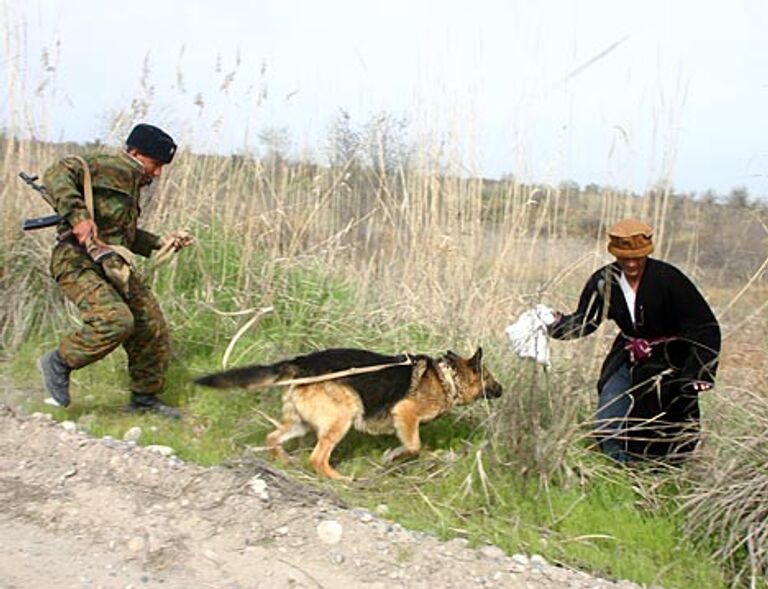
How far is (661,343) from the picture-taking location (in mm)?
4590

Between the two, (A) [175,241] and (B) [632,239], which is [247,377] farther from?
(B) [632,239]

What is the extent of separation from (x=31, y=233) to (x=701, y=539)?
191 inches

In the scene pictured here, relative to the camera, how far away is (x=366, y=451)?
479cm

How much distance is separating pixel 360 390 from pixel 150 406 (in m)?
1.41

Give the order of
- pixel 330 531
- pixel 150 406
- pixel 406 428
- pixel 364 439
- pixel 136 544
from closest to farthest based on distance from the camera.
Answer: pixel 136 544 < pixel 330 531 < pixel 406 428 < pixel 364 439 < pixel 150 406

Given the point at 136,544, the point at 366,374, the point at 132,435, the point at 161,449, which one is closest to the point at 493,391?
the point at 366,374

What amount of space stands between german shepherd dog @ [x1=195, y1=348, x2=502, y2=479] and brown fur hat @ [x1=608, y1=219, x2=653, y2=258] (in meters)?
0.96

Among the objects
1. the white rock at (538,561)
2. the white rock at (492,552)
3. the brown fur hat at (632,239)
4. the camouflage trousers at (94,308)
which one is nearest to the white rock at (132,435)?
the camouflage trousers at (94,308)

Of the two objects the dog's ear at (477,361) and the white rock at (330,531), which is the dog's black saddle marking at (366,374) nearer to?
the dog's ear at (477,361)

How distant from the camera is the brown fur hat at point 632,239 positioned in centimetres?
442

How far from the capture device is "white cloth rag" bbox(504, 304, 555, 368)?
4.25 metres

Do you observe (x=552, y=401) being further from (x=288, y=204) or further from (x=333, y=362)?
(x=288, y=204)

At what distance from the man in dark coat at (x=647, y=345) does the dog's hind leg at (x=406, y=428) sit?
0.85m

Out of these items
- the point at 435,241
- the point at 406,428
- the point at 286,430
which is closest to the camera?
the point at 406,428
